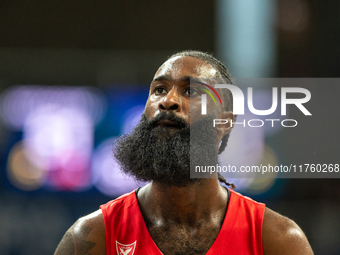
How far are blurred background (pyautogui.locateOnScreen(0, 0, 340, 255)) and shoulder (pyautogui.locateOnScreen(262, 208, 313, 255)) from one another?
2.83m

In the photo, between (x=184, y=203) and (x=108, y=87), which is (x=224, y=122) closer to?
(x=184, y=203)

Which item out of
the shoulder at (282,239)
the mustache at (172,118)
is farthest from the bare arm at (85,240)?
the shoulder at (282,239)

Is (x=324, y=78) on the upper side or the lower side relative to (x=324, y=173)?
upper

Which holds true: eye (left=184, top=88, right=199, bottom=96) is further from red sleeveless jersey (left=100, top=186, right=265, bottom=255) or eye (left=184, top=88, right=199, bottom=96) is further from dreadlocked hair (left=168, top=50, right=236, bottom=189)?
red sleeveless jersey (left=100, top=186, right=265, bottom=255)

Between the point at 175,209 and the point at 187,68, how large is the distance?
0.93 metres

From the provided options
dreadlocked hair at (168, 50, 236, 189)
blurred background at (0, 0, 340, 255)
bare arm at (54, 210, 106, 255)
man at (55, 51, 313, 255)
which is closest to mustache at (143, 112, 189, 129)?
man at (55, 51, 313, 255)

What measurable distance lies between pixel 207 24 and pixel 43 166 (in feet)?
10.9

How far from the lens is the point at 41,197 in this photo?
201 inches

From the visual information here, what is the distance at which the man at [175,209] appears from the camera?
79.0 inches

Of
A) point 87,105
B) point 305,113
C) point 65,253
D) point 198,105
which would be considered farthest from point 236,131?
point 65,253

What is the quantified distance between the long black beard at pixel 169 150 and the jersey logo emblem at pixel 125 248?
41 cm

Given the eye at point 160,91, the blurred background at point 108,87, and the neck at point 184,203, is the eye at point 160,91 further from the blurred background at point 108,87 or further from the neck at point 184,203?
Result: the blurred background at point 108,87

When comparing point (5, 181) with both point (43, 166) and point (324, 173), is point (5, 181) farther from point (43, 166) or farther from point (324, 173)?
point (324, 173)

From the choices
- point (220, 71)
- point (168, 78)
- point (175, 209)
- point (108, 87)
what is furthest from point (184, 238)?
point (108, 87)
